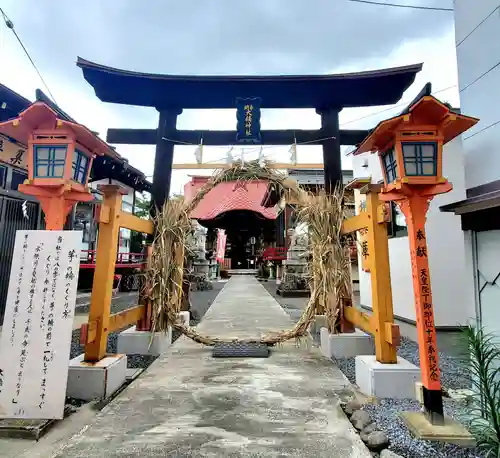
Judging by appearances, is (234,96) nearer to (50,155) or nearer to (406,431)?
(50,155)

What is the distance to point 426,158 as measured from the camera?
2.39 m

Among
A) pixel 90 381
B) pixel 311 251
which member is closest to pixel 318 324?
pixel 311 251

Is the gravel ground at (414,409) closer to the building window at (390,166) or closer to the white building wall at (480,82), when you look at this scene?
the building window at (390,166)

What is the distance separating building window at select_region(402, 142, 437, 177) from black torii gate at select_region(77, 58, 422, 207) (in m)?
1.90

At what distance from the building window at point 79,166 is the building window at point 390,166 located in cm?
276

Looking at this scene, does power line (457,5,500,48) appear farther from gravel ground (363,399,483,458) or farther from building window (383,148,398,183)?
gravel ground (363,399,483,458)

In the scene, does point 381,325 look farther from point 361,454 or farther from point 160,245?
point 160,245

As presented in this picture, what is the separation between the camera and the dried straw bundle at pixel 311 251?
3801 mm

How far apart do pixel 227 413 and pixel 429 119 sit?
2.82 meters

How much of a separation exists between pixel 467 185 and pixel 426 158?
601mm

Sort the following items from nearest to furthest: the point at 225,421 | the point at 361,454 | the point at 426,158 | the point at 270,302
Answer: the point at 361,454
the point at 225,421
the point at 426,158
the point at 270,302

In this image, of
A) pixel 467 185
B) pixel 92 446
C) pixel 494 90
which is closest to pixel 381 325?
pixel 467 185

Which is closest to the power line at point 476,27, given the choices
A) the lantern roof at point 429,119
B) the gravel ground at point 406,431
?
the lantern roof at point 429,119

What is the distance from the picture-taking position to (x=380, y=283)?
2.84 meters
